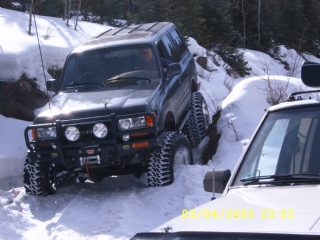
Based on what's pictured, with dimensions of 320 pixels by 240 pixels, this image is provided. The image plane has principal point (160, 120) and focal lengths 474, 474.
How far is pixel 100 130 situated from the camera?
553 centimetres

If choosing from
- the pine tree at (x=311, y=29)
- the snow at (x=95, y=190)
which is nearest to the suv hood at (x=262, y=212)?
the snow at (x=95, y=190)

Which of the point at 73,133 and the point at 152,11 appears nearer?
the point at 73,133

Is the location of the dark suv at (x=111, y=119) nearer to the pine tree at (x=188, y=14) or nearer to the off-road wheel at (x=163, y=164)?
the off-road wheel at (x=163, y=164)

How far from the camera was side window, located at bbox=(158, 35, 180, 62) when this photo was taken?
23.6 ft

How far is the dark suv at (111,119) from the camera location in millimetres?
5543

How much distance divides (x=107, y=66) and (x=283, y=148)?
159 inches

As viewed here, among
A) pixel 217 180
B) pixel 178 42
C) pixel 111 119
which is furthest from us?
pixel 178 42

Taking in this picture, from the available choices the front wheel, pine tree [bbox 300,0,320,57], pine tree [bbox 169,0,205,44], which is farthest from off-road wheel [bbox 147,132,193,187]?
pine tree [bbox 300,0,320,57]

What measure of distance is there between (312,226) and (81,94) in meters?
4.71

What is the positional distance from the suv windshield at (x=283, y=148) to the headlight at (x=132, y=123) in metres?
2.49

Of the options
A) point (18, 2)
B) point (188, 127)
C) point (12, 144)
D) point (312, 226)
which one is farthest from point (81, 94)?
point (18, 2)

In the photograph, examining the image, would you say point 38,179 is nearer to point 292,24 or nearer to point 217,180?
point 217,180

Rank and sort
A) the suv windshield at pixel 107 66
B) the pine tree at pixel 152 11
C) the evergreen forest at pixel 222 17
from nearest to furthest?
1. the suv windshield at pixel 107 66
2. the pine tree at pixel 152 11
3. the evergreen forest at pixel 222 17

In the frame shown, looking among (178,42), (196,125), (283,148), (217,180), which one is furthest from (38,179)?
(178,42)
